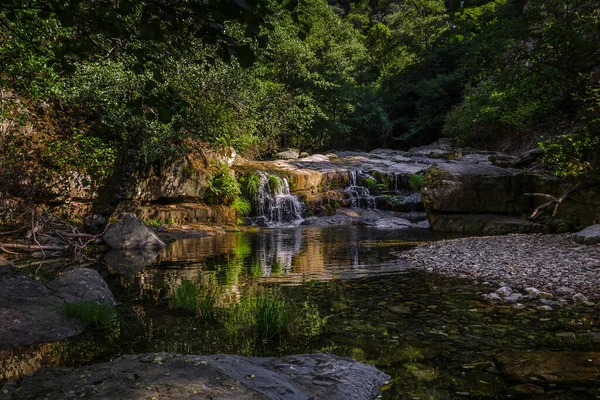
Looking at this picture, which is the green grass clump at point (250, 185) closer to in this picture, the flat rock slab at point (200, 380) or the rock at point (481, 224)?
the rock at point (481, 224)

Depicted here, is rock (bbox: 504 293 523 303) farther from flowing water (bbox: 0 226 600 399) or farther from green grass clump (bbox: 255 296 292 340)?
green grass clump (bbox: 255 296 292 340)

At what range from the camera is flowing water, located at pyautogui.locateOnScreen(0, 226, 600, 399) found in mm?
3492

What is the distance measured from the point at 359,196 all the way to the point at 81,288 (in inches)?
741

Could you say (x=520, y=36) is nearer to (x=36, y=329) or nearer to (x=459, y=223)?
(x=459, y=223)

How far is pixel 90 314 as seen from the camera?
15.8ft

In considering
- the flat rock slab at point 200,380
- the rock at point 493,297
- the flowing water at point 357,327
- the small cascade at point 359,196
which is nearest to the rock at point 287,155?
the small cascade at point 359,196

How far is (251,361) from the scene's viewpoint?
329 centimetres

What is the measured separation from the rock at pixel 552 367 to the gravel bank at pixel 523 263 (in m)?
2.00

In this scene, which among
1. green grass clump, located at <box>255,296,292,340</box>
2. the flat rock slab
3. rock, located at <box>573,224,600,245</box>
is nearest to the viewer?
the flat rock slab

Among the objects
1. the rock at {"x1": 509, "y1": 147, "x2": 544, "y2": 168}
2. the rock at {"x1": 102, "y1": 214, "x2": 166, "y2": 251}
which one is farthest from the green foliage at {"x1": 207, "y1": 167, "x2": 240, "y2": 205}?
the rock at {"x1": 509, "y1": 147, "x2": 544, "y2": 168}

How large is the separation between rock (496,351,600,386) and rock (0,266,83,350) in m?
4.53

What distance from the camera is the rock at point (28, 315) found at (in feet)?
13.8

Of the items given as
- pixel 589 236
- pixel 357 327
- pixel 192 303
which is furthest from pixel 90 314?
pixel 589 236

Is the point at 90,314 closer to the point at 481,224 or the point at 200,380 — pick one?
the point at 200,380
